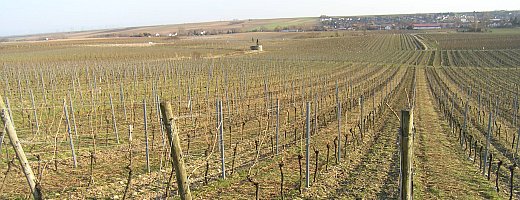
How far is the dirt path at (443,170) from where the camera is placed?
255 inches

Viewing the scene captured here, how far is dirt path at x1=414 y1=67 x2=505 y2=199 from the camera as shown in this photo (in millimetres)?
6488

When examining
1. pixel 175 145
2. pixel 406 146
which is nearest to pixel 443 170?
pixel 406 146

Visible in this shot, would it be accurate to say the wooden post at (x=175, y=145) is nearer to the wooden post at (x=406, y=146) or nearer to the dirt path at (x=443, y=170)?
the wooden post at (x=406, y=146)

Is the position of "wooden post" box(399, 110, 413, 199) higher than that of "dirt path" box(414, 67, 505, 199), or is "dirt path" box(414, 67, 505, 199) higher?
"wooden post" box(399, 110, 413, 199)

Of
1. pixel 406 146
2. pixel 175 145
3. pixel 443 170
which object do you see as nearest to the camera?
pixel 406 146

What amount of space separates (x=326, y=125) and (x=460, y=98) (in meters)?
7.95

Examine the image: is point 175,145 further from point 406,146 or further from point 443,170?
point 443,170

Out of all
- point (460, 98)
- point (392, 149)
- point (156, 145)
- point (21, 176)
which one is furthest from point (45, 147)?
point (460, 98)

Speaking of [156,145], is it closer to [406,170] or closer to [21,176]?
[21,176]

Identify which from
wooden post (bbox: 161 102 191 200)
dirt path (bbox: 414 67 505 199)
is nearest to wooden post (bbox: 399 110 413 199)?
wooden post (bbox: 161 102 191 200)

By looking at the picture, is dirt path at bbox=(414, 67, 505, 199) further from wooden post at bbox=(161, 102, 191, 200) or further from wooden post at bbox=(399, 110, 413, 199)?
wooden post at bbox=(161, 102, 191, 200)

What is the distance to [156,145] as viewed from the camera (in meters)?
9.01

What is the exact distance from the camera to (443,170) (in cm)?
759

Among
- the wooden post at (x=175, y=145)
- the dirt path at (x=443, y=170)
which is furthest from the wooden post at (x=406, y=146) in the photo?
the dirt path at (x=443, y=170)
